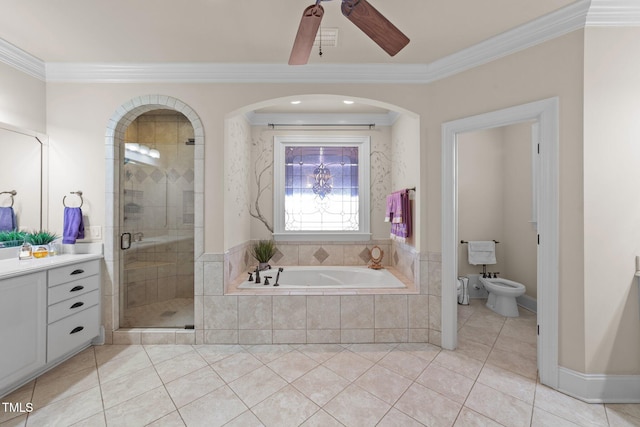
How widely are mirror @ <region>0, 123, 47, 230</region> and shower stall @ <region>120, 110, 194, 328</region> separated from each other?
2.34 feet

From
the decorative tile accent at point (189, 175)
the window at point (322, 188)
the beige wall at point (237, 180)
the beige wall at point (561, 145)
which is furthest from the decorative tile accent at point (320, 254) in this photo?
the decorative tile accent at point (189, 175)

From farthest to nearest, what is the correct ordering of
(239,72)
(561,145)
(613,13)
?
(239,72) < (561,145) < (613,13)

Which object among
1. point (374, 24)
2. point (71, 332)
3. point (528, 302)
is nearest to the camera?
point (374, 24)

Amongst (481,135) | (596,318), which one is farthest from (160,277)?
(481,135)

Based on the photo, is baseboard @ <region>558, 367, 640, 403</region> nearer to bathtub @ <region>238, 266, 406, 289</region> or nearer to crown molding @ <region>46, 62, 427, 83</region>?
bathtub @ <region>238, 266, 406, 289</region>

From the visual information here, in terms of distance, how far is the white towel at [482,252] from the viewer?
3.53 meters

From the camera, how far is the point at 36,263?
1.92 meters

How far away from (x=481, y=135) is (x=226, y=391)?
168 inches

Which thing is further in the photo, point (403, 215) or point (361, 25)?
point (403, 215)

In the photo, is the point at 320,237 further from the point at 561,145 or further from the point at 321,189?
the point at 561,145

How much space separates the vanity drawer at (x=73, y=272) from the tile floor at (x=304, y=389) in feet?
2.29

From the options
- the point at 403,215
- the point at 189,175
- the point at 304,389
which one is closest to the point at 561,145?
the point at 403,215

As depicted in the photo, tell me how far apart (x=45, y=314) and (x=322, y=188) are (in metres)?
2.88

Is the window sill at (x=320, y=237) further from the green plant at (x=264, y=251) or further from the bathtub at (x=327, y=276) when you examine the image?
the bathtub at (x=327, y=276)
